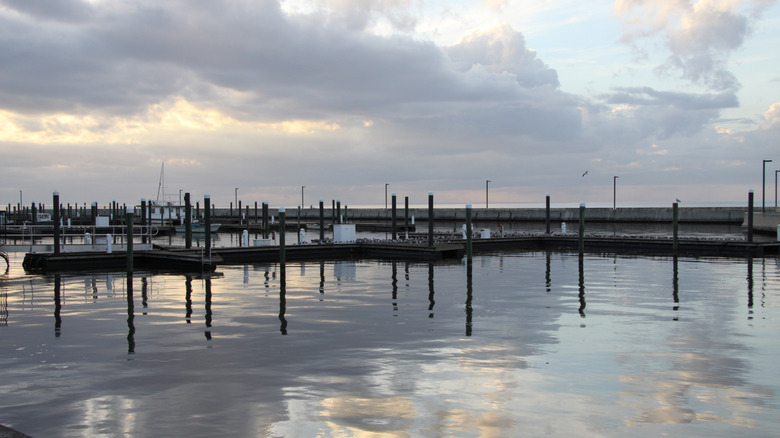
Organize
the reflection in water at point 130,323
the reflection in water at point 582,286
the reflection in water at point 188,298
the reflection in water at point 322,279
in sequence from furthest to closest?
the reflection in water at point 322,279 < the reflection in water at point 582,286 < the reflection in water at point 188,298 < the reflection in water at point 130,323

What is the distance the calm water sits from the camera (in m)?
8.34

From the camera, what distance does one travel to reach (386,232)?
67750 millimetres

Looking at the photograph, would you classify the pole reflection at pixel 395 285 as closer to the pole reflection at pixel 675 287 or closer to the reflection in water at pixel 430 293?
the reflection in water at pixel 430 293

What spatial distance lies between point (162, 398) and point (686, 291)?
17324 mm

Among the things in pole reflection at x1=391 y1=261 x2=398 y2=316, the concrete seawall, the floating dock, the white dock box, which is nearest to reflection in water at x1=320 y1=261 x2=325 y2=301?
pole reflection at x1=391 y1=261 x2=398 y2=316

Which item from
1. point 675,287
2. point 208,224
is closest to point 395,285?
point 675,287

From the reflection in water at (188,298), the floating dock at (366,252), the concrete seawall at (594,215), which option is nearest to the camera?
the reflection in water at (188,298)

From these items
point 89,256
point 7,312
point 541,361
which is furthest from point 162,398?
point 89,256

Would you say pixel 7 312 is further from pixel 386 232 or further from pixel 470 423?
pixel 386 232

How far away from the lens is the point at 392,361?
37.3 ft

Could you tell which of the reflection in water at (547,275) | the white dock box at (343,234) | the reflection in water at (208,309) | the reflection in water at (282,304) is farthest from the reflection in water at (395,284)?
the white dock box at (343,234)

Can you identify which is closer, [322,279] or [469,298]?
[469,298]

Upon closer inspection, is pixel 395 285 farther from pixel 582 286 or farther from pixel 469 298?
pixel 582 286

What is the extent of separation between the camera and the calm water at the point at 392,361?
834cm
